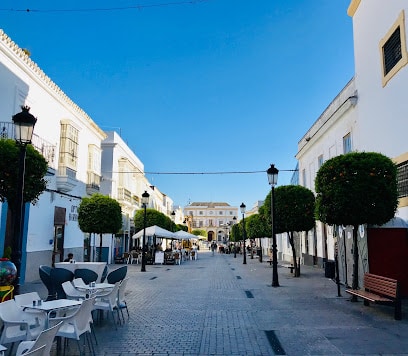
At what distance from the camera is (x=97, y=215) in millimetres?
17281

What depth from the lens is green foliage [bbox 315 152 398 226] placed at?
31.7ft

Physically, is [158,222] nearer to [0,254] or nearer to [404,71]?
[0,254]

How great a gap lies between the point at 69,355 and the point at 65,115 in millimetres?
14847

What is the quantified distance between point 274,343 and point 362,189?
16.2 ft

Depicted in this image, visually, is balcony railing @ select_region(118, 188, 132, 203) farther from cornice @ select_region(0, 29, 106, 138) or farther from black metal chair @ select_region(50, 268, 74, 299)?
black metal chair @ select_region(50, 268, 74, 299)

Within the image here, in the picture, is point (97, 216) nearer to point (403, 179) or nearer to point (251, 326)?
point (251, 326)

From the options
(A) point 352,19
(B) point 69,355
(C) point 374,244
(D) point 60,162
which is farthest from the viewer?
(D) point 60,162

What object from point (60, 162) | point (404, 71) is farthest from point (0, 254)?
point (404, 71)

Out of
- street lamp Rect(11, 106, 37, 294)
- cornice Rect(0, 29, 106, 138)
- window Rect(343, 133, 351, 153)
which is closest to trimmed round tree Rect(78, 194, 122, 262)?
cornice Rect(0, 29, 106, 138)

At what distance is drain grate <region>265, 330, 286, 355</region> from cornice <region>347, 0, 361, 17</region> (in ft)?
43.0

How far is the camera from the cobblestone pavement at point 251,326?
6.21m

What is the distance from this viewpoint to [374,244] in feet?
35.1

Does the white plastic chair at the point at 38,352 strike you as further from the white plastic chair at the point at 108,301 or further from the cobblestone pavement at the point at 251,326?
the white plastic chair at the point at 108,301

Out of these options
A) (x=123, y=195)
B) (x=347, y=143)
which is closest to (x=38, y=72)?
(x=347, y=143)
